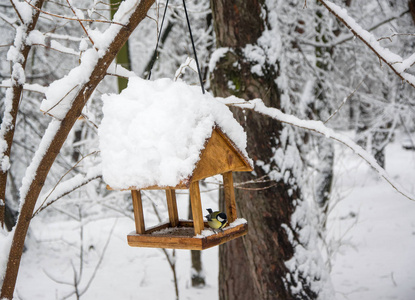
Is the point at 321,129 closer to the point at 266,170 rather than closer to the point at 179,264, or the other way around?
the point at 266,170

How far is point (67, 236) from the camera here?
9.45 m

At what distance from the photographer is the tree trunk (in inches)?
137

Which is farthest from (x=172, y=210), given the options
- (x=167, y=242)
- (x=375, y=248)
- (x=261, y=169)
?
(x=375, y=248)

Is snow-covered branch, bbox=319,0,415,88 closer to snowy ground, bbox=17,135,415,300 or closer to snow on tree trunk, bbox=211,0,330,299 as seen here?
snow on tree trunk, bbox=211,0,330,299

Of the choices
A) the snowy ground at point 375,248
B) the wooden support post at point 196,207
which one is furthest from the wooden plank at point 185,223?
the snowy ground at point 375,248

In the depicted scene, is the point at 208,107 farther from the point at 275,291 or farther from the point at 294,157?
the point at 275,291

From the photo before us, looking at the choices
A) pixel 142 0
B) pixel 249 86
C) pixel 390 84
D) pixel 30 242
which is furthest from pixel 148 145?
pixel 390 84

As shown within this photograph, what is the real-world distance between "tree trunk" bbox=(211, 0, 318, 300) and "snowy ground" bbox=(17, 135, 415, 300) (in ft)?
8.19

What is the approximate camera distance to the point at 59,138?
200 cm

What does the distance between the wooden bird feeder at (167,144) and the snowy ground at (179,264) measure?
3528 mm

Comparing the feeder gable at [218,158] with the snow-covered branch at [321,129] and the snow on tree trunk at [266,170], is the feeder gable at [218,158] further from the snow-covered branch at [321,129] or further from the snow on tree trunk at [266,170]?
the snow on tree trunk at [266,170]

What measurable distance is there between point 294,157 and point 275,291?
1111 millimetres

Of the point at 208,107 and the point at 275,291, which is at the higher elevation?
the point at 208,107

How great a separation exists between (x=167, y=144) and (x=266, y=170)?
192cm
